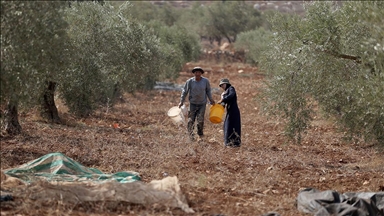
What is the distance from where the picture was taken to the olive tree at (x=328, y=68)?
1053cm

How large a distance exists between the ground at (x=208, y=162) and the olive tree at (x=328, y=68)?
0.86 m

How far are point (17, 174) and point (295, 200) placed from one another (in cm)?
344

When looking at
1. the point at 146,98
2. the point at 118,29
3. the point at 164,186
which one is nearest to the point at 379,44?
the point at 164,186

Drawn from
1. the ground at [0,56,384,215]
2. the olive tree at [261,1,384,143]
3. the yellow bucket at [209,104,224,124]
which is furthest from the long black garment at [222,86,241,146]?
the olive tree at [261,1,384,143]

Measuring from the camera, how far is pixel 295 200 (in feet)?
26.5

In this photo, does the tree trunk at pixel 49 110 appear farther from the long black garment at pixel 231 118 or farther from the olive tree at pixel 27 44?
the olive tree at pixel 27 44

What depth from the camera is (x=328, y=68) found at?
11359 mm

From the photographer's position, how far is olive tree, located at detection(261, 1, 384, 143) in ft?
34.6

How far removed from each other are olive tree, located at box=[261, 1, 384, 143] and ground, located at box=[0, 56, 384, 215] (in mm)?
861

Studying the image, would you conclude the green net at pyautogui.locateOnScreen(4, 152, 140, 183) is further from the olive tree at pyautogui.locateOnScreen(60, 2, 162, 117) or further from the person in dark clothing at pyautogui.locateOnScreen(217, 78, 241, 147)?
the olive tree at pyautogui.locateOnScreen(60, 2, 162, 117)

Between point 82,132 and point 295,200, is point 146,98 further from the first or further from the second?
point 295,200

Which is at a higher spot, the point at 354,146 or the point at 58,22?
the point at 58,22

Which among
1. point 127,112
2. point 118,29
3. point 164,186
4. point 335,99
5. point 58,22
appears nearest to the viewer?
point 164,186

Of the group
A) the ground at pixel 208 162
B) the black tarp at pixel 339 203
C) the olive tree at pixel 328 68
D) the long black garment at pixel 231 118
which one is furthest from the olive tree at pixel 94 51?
the black tarp at pixel 339 203
